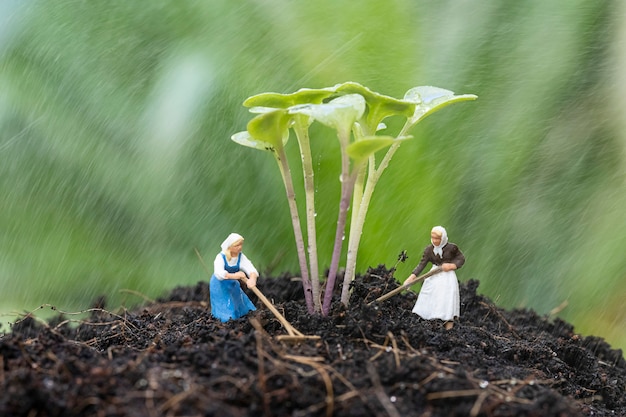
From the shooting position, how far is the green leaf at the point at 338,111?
1068 mm

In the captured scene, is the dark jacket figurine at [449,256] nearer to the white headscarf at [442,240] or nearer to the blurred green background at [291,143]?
the white headscarf at [442,240]

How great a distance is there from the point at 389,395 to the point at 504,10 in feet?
4.41

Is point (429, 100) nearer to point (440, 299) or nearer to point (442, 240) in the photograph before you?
point (442, 240)

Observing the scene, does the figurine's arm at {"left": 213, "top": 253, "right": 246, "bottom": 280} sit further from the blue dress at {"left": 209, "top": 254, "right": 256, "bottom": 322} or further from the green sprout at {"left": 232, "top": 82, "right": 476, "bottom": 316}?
the green sprout at {"left": 232, "top": 82, "right": 476, "bottom": 316}

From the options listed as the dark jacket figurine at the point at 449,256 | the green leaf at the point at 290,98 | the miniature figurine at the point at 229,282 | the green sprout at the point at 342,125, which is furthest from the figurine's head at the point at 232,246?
the dark jacket figurine at the point at 449,256

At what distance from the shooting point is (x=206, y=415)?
2.72 ft

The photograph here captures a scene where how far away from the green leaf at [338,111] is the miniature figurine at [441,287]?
362 millimetres

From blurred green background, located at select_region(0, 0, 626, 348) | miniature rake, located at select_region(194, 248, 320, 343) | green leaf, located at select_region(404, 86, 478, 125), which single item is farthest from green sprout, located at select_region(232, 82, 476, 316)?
blurred green background, located at select_region(0, 0, 626, 348)

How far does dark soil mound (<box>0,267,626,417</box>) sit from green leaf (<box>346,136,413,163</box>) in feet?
0.95

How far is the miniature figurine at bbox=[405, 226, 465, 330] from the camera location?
1329 mm

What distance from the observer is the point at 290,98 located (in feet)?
3.84

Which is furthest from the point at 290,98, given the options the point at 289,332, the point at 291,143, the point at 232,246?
the point at 291,143

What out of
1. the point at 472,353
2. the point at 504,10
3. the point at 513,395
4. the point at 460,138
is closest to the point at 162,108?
the point at 460,138

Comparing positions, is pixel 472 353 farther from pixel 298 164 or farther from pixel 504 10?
pixel 504 10
